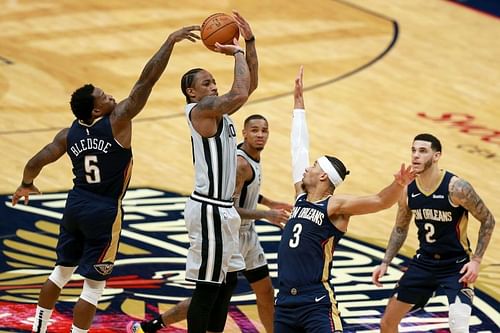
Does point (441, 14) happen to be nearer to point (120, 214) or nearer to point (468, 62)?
point (468, 62)

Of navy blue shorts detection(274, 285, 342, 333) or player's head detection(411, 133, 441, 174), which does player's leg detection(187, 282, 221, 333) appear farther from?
player's head detection(411, 133, 441, 174)

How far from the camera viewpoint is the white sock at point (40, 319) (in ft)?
33.0

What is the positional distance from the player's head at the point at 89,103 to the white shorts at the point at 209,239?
3.47ft

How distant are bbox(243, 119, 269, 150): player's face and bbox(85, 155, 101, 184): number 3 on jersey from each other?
60.0 inches

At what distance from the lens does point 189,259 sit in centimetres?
971

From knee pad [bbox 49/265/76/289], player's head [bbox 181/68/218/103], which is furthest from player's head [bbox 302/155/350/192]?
knee pad [bbox 49/265/76/289]

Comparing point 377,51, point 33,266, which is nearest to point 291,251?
point 33,266

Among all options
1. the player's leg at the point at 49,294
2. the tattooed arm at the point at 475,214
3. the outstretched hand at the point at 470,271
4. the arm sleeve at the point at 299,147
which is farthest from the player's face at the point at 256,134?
the outstretched hand at the point at 470,271

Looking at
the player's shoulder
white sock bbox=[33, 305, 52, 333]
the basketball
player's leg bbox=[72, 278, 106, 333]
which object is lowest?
white sock bbox=[33, 305, 52, 333]

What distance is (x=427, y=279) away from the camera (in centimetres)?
1062

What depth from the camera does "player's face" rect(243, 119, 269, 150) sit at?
1070cm

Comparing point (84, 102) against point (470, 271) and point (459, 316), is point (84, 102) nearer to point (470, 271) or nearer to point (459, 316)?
point (470, 271)

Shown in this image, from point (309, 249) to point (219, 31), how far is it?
2.04 m

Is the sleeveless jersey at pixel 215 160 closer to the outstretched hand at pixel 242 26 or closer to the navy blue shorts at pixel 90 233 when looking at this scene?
the outstretched hand at pixel 242 26
